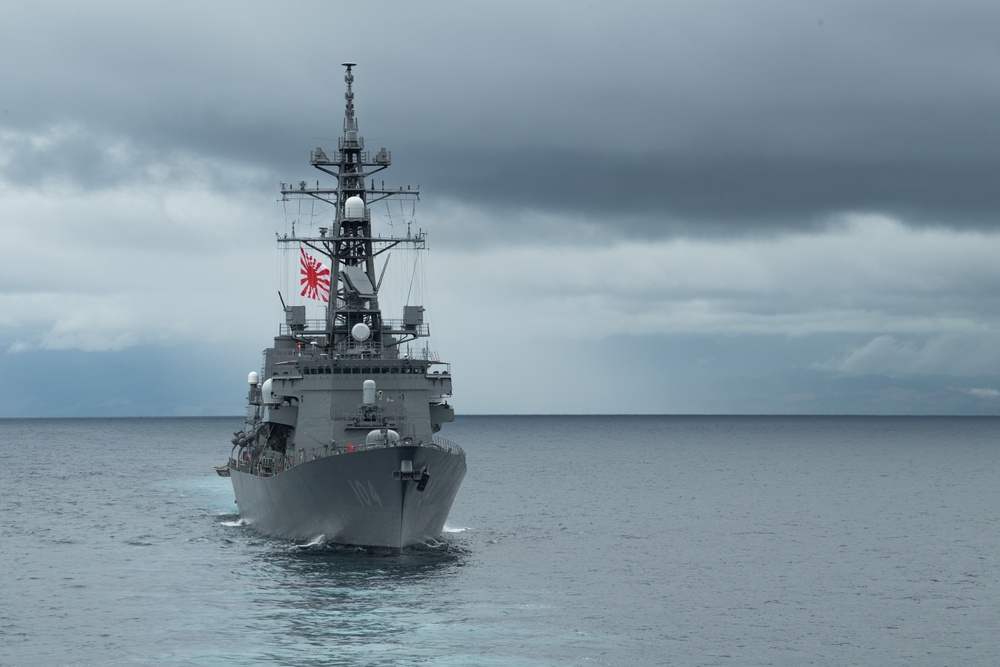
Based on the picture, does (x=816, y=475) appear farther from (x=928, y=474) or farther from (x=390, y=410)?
(x=390, y=410)

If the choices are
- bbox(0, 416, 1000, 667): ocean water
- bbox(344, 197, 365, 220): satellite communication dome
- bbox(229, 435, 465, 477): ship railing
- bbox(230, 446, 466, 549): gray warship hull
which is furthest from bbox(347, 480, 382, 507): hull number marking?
bbox(344, 197, 365, 220): satellite communication dome

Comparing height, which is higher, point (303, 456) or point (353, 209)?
point (353, 209)

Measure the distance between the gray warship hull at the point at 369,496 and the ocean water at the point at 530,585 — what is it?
3.10ft

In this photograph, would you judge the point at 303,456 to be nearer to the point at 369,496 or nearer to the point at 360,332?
the point at 369,496

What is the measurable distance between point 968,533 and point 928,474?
45.1 metres

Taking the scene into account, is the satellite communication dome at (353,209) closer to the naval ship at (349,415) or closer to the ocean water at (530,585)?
the naval ship at (349,415)

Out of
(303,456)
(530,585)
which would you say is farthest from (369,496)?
(530,585)

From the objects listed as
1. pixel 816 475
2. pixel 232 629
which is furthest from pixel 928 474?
pixel 232 629

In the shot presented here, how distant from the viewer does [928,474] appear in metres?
95.3

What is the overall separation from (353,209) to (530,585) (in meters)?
19.3

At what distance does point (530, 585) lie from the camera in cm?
3600

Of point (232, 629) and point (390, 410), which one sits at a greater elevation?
point (390, 410)

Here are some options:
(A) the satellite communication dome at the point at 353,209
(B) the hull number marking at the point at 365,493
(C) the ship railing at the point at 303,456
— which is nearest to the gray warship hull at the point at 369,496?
(B) the hull number marking at the point at 365,493

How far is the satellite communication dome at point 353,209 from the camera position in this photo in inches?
1903
